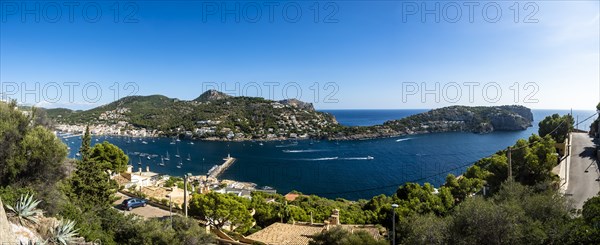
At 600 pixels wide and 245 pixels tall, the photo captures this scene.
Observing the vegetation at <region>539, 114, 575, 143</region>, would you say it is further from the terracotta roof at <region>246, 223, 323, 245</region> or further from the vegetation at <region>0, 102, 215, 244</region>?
the vegetation at <region>0, 102, 215, 244</region>

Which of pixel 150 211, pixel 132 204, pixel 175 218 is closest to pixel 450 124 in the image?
pixel 150 211

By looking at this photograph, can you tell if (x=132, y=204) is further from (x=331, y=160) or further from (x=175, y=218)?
(x=331, y=160)

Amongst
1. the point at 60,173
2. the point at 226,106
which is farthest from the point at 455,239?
the point at 226,106

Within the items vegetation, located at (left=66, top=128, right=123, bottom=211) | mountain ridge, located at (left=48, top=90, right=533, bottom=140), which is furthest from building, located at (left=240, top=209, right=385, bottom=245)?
mountain ridge, located at (left=48, top=90, right=533, bottom=140)

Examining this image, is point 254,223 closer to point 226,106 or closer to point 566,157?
point 566,157

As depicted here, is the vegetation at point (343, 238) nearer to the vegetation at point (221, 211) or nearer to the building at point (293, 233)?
the building at point (293, 233)

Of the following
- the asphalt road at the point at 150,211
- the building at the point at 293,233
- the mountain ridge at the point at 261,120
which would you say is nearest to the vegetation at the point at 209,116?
the mountain ridge at the point at 261,120
